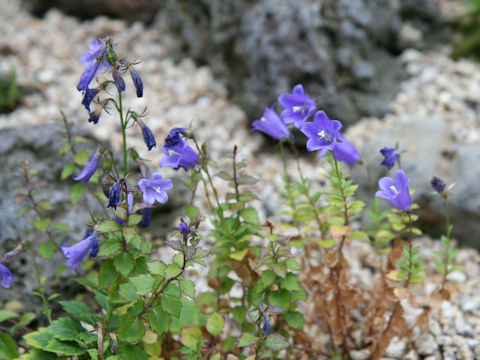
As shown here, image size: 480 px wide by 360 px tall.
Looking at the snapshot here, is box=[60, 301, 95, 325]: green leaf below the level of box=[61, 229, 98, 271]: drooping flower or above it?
below

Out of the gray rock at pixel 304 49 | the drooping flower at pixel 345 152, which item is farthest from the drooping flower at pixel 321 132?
the gray rock at pixel 304 49

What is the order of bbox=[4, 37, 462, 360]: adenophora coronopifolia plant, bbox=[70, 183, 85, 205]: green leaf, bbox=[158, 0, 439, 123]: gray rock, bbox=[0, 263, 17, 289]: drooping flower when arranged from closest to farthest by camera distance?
bbox=[4, 37, 462, 360]: adenophora coronopifolia plant < bbox=[0, 263, 17, 289]: drooping flower < bbox=[70, 183, 85, 205]: green leaf < bbox=[158, 0, 439, 123]: gray rock

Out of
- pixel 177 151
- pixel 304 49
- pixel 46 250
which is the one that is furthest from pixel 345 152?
pixel 304 49

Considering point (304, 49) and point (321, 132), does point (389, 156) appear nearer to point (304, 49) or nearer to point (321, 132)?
point (321, 132)

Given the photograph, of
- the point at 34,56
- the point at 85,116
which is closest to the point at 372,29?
the point at 85,116

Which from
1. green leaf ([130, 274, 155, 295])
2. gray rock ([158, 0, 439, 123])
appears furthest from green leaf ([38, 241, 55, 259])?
gray rock ([158, 0, 439, 123])

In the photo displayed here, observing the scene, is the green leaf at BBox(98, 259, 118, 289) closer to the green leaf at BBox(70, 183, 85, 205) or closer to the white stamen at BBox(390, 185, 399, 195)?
the green leaf at BBox(70, 183, 85, 205)

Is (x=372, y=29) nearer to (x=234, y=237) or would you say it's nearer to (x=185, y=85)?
(x=185, y=85)
